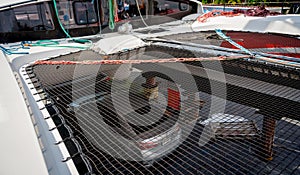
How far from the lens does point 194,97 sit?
178 cm

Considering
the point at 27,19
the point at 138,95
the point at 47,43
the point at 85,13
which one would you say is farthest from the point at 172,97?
the point at 27,19

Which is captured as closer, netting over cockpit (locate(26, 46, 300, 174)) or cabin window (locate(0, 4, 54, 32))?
netting over cockpit (locate(26, 46, 300, 174))

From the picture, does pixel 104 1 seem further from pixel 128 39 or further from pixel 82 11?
pixel 128 39

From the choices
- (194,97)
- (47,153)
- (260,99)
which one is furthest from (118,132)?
(260,99)

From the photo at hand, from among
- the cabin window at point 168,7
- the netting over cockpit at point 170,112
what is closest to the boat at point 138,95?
the netting over cockpit at point 170,112

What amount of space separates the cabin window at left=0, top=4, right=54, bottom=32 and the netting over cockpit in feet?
2.78

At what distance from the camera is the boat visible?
1.11 metres

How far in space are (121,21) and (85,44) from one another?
88cm

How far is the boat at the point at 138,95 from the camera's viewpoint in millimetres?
1113

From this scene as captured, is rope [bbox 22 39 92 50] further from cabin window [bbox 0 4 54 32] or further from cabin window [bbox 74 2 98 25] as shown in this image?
cabin window [bbox 74 2 98 25]

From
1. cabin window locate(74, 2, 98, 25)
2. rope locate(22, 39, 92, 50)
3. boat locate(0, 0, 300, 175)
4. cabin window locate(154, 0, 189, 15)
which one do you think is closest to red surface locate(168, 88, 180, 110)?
boat locate(0, 0, 300, 175)

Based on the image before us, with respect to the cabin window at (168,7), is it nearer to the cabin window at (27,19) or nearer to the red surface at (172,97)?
the cabin window at (27,19)

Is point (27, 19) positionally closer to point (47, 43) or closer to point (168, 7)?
point (47, 43)

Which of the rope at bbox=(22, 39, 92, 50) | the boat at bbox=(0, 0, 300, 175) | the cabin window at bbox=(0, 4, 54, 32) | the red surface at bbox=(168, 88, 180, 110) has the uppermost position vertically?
the cabin window at bbox=(0, 4, 54, 32)
